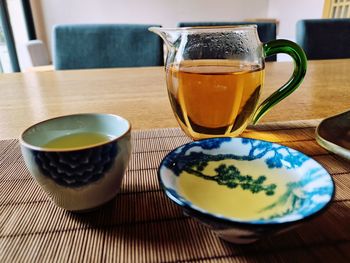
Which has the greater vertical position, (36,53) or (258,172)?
(258,172)

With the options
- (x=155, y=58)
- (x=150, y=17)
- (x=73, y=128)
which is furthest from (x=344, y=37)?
(x=150, y=17)

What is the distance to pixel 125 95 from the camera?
2.39 ft

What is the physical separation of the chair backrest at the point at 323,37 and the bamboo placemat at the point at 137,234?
111 cm

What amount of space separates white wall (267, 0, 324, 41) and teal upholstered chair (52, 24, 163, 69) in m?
2.34

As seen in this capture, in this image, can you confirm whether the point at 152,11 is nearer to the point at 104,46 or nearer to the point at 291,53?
the point at 104,46

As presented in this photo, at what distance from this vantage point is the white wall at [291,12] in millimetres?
2930

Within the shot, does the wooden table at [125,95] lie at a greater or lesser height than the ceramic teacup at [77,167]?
lesser

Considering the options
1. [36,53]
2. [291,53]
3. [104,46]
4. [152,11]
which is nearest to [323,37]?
[104,46]

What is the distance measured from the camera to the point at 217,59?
450 millimetres

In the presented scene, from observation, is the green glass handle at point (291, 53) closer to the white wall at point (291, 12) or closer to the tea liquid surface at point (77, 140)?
the tea liquid surface at point (77, 140)

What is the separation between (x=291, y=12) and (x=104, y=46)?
2.83 meters

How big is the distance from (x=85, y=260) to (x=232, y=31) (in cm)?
34

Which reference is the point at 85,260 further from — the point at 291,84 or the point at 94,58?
the point at 94,58

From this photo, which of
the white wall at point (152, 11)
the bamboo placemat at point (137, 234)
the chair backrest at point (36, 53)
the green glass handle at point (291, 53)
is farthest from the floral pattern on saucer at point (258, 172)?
the white wall at point (152, 11)
